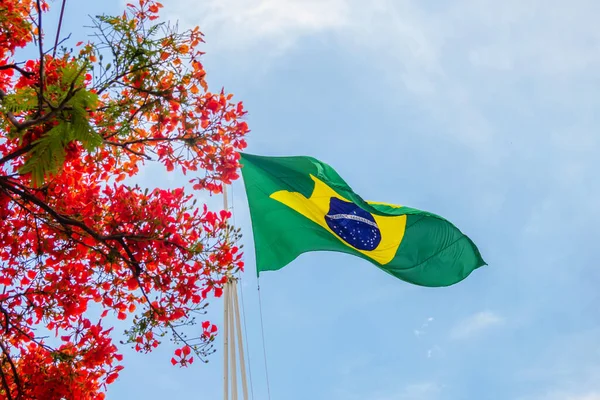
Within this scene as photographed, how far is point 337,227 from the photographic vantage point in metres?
10.1

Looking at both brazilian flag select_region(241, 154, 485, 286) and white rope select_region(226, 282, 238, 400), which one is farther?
brazilian flag select_region(241, 154, 485, 286)

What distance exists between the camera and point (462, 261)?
434 inches

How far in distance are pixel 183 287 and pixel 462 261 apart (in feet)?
19.6

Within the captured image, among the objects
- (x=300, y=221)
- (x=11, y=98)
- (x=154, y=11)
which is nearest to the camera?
(x=11, y=98)

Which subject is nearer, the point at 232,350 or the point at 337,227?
the point at 232,350

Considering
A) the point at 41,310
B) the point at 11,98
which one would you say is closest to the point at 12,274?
the point at 41,310

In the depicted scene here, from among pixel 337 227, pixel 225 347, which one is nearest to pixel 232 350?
pixel 225 347

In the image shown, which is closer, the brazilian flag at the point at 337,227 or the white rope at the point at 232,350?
the white rope at the point at 232,350

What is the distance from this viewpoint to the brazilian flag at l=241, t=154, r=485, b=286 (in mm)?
9641

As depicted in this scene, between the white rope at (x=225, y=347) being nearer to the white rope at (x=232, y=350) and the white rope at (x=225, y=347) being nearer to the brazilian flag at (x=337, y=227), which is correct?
the white rope at (x=232, y=350)

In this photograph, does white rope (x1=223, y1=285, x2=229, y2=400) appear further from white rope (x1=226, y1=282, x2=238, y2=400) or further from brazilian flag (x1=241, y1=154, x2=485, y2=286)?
brazilian flag (x1=241, y1=154, x2=485, y2=286)

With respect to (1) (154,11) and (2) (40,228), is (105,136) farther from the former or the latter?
(2) (40,228)

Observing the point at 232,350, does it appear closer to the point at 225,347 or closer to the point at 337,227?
the point at 225,347

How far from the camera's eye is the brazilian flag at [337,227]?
9641 mm
